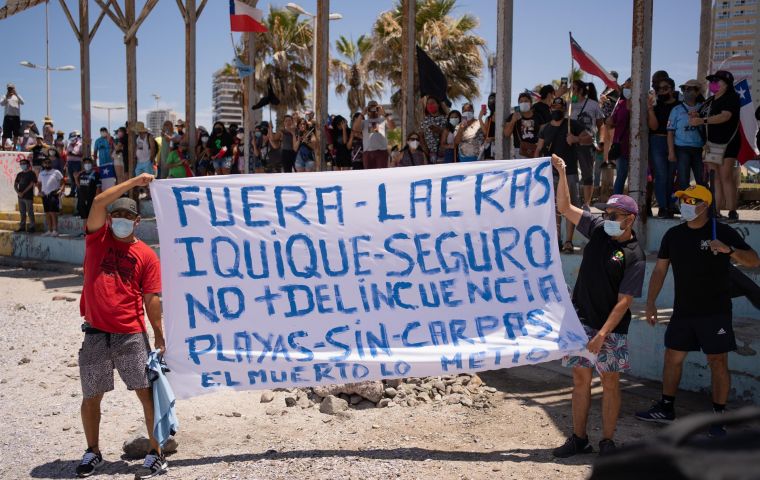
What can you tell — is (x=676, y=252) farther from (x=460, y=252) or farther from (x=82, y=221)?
(x=82, y=221)

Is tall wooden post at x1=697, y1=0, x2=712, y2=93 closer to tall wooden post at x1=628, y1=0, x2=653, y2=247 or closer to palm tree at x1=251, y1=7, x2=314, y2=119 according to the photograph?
tall wooden post at x1=628, y1=0, x2=653, y2=247

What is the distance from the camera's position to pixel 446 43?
3422 cm

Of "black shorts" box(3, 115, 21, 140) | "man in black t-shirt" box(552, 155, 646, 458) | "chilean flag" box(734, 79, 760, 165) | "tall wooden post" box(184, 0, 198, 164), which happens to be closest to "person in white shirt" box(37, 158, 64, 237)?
"tall wooden post" box(184, 0, 198, 164)

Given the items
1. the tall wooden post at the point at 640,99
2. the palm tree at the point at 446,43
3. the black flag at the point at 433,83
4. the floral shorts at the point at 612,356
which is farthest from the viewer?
the palm tree at the point at 446,43

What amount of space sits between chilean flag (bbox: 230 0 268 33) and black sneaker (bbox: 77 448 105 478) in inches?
422

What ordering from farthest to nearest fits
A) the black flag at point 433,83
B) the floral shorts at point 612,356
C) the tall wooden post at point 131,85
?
1. the tall wooden post at point 131,85
2. the black flag at point 433,83
3. the floral shorts at point 612,356

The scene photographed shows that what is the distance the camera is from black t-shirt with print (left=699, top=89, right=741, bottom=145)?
8.86m

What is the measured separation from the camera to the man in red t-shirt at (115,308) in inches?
208

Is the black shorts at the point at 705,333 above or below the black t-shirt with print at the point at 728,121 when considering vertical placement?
below

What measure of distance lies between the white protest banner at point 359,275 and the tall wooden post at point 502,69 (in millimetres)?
4961

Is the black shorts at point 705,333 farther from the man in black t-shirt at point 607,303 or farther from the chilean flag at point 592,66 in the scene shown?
the chilean flag at point 592,66

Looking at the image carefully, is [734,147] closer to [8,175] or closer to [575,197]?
[575,197]

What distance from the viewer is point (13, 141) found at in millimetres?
25266

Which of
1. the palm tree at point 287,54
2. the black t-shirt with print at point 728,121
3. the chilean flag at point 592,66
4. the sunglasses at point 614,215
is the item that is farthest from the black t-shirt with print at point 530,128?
the palm tree at point 287,54
